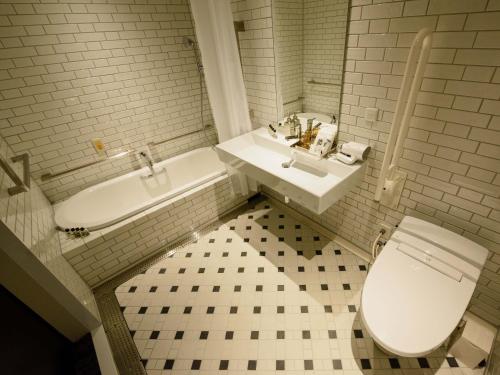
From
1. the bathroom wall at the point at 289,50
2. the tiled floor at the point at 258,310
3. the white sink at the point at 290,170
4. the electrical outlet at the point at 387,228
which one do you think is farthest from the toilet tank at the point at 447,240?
the bathroom wall at the point at 289,50

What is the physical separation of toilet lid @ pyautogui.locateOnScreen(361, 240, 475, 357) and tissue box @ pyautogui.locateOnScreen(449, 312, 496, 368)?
396mm

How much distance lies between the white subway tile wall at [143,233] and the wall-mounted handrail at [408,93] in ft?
5.00

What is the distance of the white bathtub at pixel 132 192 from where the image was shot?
204 cm

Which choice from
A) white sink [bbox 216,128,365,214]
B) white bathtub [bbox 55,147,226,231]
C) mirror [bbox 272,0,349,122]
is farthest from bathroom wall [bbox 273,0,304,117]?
white bathtub [bbox 55,147,226,231]

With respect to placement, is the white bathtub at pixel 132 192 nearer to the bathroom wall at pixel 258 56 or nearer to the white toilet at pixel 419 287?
the bathroom wall at pixel 258 56

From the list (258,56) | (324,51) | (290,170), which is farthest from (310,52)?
(290,170)

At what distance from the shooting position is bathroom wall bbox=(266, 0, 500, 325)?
3.40ft

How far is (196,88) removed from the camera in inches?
109

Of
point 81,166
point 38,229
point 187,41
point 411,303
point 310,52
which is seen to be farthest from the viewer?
point 187,41

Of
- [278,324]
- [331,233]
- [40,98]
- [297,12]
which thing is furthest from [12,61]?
[331,233]

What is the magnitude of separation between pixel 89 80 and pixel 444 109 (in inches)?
103

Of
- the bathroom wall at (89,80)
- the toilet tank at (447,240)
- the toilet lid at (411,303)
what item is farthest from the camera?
the bathroom wall at (89,80)

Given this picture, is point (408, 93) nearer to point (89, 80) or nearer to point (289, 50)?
point (289, 50)

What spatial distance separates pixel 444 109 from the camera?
3.92 ft
